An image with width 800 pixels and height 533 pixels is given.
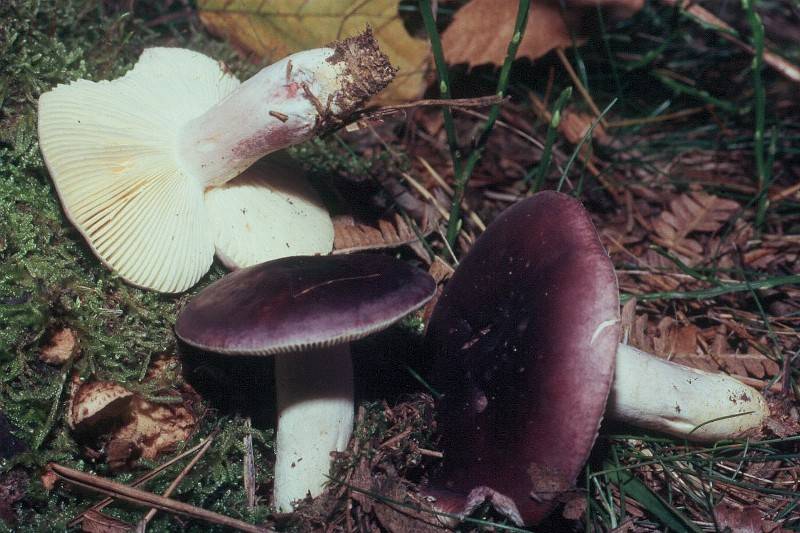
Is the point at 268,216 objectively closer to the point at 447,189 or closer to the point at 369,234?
the point at 369,234

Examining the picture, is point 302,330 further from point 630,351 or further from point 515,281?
point 630,351

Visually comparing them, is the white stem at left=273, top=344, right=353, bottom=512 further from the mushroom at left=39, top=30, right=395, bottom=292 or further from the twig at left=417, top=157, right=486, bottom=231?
the twig at left=417, top=157, right=486, bottom=231

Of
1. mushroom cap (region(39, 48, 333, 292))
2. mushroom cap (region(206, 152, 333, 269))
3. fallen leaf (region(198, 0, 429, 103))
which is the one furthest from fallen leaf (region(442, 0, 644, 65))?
mushroom cap (region(39, 48, 333, 292))

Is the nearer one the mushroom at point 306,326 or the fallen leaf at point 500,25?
the mushroom at point 306,326

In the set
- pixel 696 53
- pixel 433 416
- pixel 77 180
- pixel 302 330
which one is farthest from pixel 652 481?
pixel 696 53

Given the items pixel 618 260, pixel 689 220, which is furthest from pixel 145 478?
pixel 689 220

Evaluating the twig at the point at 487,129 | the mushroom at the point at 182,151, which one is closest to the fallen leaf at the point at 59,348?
the mushroom at the point at 182,151

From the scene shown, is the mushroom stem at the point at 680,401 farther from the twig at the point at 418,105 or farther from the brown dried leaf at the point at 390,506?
the twig at the point at 418,105

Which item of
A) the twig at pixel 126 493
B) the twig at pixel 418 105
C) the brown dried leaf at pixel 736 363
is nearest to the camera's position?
the twig at pixel 126 493
